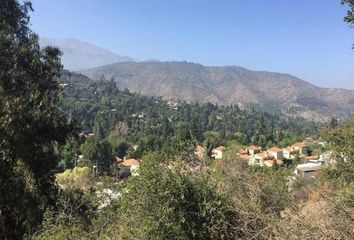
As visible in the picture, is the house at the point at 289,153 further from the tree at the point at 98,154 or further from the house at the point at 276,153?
the tree at the point at 98,154

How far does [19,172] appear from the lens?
10.7 metres

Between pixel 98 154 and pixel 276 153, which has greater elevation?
pixel 276 153

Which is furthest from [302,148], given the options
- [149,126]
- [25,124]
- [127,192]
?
[127,192]

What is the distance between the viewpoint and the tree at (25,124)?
10.3 meters

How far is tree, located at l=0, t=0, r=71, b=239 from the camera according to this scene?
33.8ft

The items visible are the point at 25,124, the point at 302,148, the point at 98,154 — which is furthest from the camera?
the point at 302,148

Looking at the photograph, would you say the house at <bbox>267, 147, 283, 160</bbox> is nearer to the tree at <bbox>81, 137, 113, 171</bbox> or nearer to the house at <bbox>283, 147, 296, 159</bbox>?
the house at <bbox>283, 147, 296, 159</bbox>

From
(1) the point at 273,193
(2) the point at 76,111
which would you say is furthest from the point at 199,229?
(2) the point at 76,111

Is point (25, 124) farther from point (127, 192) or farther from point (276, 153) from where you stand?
point (276, 153)

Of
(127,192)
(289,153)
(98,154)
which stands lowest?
(98,154)

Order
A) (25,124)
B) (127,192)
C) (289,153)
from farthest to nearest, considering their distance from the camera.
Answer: (289,153) → (25,124) → (127,192)

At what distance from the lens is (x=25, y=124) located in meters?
10.5

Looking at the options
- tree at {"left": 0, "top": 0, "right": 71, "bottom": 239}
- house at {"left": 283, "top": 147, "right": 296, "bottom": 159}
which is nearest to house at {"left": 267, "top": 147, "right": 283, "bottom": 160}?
house at {"left": 283, "top": 147, "right": 296, "bottom": 159}

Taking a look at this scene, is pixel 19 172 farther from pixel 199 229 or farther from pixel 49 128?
pixel 199 229
